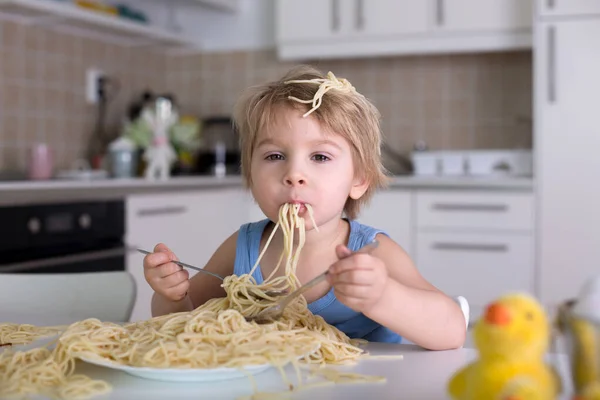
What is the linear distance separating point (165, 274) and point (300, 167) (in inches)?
9.2

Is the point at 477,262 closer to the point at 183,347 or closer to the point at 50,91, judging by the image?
the point at 50,91

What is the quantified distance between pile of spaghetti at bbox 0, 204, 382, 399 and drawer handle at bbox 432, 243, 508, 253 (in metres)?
2.58

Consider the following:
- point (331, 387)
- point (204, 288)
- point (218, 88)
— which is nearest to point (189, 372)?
point (331, 387)

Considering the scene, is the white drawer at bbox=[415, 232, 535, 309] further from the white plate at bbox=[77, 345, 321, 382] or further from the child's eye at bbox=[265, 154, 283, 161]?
the white plate at bbox=[77, 345, 321, 382]

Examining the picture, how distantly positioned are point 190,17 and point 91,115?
103 centimetres

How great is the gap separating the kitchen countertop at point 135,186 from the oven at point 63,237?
0.03 meters

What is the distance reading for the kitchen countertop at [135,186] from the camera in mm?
2477

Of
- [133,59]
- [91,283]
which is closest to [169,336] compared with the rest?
[91,283]

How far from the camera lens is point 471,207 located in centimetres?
343

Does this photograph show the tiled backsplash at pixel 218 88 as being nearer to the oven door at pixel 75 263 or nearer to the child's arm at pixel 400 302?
the oven door at pixel 75 263

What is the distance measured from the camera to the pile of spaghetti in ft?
2.50

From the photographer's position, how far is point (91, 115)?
3791mm

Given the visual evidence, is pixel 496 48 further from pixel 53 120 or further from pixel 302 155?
pixel 302 155

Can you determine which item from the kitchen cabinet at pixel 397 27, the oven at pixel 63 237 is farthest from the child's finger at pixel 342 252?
the kitchen cabinet at pixel 397 27
